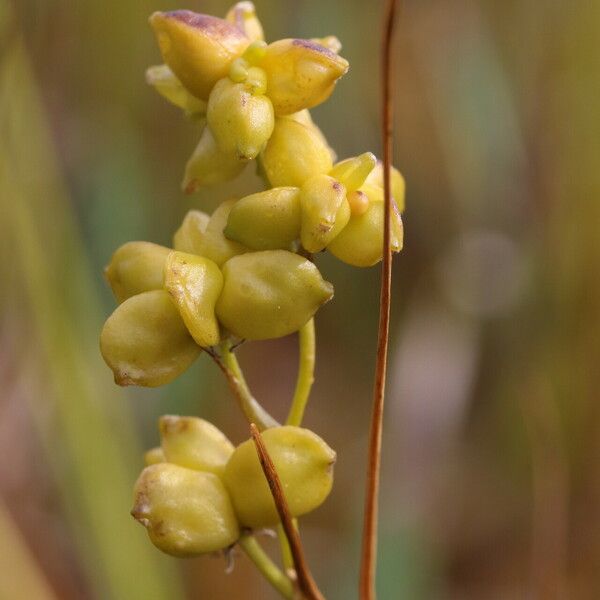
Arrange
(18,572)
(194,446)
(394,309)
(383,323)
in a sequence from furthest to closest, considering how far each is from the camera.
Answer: (394,309)
(18,572)
(194,446)
(383,323)

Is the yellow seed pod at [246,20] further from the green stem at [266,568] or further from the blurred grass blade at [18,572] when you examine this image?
the blurred grass blade at [18,572]

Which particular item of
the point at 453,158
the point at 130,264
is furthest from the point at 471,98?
the point at 130,264

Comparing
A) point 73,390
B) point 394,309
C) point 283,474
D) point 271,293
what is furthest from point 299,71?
point 394,309

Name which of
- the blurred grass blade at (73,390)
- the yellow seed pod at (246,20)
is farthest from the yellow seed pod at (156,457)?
the blurred grass blade at (73,390)

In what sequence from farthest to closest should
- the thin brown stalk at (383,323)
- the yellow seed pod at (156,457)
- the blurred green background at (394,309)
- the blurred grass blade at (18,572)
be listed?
1. the blurred green background at (394,309)
2. the blurred grass blade at (18,572)
3. the yellow seed pod at (156,457)
4. the thin brown stalk at (383,323)

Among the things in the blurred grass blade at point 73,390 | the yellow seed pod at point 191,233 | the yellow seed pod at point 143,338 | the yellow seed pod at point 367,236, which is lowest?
the blurred grass blade at point 73,390

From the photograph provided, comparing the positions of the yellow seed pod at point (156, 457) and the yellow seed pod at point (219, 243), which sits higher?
the yellow seed pod at point (219, 243)

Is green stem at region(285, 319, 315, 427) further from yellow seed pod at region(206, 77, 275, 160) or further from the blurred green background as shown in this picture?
the blurred green background

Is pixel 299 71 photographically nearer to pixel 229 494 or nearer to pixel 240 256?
pixel 240 256
